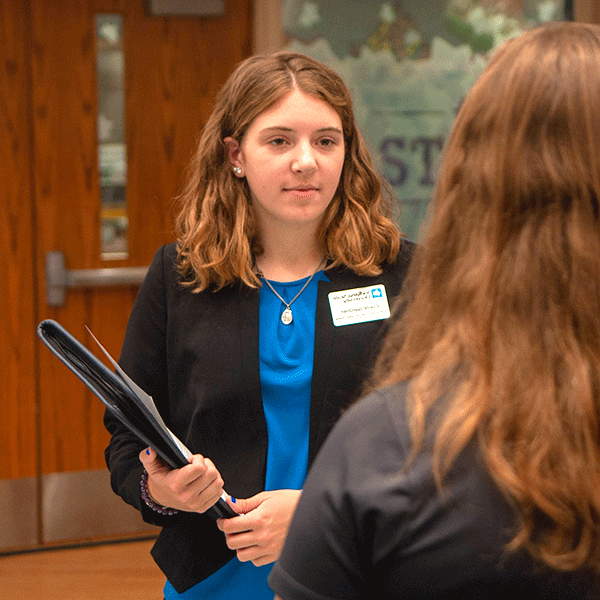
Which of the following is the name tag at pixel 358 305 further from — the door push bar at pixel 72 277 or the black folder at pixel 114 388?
the door push bar at pixel 72 277

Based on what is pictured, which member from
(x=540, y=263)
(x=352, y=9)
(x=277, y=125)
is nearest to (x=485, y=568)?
(x=540, y=263)

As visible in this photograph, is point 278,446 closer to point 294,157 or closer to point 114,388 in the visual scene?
point 114,388

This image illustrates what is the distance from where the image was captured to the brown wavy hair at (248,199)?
1450mm

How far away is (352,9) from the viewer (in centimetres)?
349

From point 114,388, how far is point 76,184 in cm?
237

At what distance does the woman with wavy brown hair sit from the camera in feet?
1.98

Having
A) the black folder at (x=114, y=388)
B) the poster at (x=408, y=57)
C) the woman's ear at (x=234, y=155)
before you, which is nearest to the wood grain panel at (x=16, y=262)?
the poster at (x=408, y=57)

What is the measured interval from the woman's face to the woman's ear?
0.26ft

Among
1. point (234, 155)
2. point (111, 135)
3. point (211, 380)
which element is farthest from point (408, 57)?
point (211, 380)

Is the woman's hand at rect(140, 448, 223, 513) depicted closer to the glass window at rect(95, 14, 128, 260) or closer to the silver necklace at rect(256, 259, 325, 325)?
the silver necklace at rect(256, 259, 325, 325)

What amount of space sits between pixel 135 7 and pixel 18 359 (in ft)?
5.05

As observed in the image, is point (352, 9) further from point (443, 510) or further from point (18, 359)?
point (443, 510)

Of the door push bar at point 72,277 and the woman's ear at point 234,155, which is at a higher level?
the woman's ear at point 234,155

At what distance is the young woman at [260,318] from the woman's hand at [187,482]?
0.9 inches
